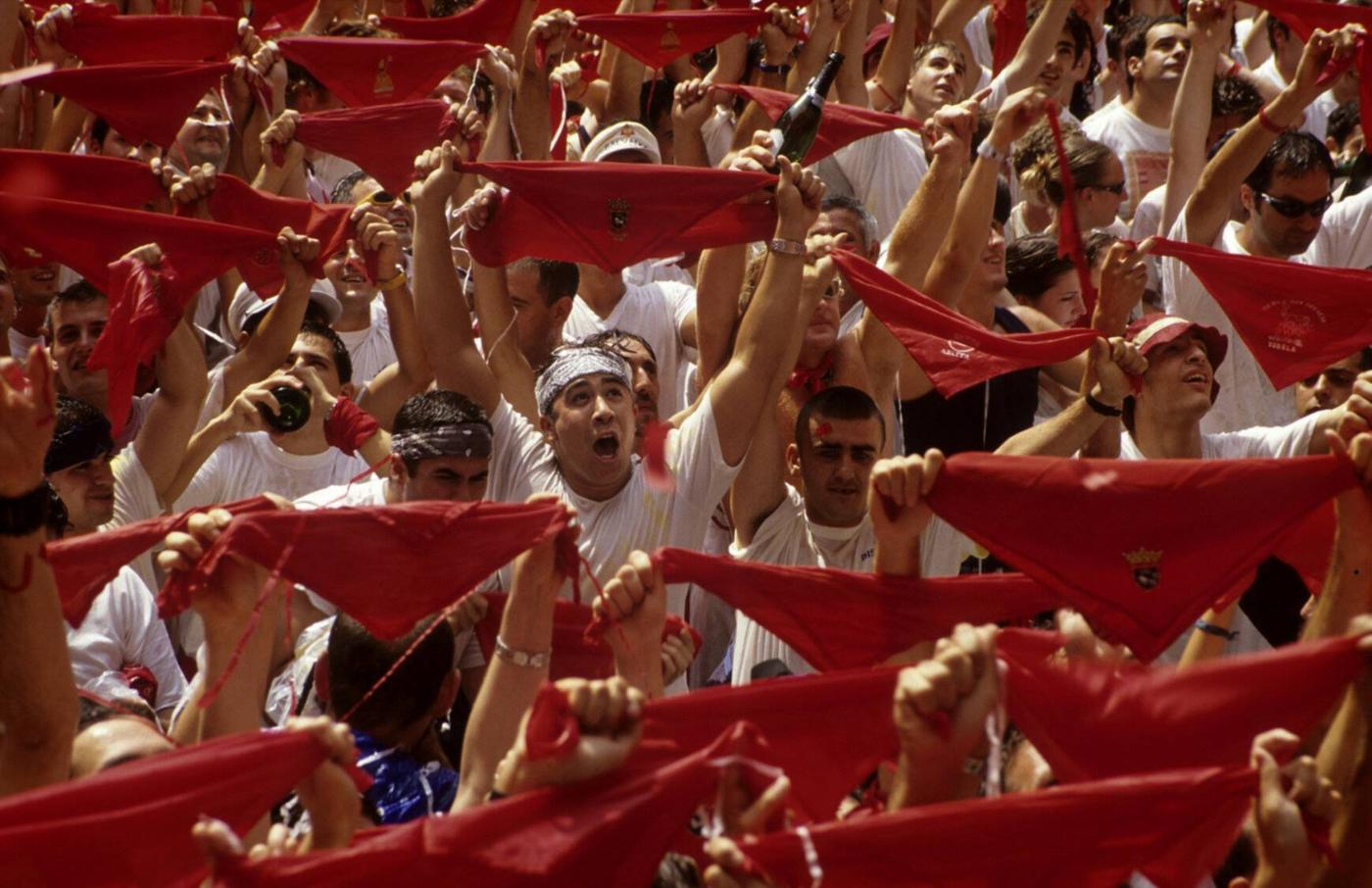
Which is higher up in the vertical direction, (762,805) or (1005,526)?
(1005,526)

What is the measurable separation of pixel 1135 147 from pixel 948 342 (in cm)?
365

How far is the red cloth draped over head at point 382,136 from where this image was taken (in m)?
6.97

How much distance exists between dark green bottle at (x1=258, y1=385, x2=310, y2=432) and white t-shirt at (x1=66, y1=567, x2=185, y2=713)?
2.09 ft

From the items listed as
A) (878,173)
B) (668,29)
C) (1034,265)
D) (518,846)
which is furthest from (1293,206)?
(518,846)

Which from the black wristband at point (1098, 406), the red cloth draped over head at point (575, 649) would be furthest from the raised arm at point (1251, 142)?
the red cloth draped over head at point (575, 649)

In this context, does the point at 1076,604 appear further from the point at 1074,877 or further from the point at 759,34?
the point at 759,34

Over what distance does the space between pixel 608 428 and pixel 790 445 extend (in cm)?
58

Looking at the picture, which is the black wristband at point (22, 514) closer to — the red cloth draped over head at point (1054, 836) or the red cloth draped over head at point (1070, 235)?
the red cloth draped over head at point (1054, 836)

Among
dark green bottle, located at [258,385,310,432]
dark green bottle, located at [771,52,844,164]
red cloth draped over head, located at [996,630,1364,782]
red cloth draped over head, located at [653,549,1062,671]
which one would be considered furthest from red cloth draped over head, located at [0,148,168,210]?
red cloth draped over head, located at [996,630,1364,782]

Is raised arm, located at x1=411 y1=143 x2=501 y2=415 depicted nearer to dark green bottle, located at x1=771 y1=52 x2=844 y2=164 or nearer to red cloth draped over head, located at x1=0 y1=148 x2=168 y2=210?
dark green bottle, located at x1=771 y1=52 x2=844 y2=164

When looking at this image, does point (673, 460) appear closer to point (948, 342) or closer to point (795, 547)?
point (795, 547)

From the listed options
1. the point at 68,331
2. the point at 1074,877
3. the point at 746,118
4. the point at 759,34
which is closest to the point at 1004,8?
the point at 759,34

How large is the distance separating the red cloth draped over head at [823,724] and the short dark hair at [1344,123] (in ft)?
19.8

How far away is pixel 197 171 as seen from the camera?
20.7 feet
